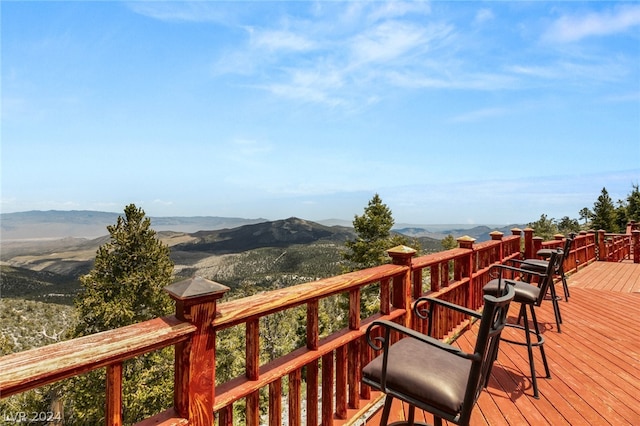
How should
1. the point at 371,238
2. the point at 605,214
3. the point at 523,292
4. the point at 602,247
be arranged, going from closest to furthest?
the point at 523,292
the point at 602,247
the point at 371,238
the point at 605,214

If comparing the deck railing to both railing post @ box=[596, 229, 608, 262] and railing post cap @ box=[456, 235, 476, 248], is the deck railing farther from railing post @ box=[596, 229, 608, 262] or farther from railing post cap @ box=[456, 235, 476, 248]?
railing post @ box=[596, 229, 608, 262]

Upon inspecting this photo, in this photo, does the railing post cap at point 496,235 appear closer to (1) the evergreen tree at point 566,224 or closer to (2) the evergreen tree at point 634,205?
(2) the evergreen tree at point 634,205

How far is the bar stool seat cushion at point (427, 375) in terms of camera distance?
5.40ft

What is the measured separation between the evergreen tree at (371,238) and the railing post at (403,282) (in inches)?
925

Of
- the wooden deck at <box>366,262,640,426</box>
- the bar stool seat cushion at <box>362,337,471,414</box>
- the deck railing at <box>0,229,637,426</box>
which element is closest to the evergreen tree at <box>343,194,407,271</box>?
the wooden deck at <box>366,262,640,426</box>

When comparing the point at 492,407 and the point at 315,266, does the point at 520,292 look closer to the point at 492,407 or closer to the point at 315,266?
the point at 492,407

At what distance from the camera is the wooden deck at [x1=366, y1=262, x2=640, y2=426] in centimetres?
284

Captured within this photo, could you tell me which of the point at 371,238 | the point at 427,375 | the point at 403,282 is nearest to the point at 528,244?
the point at 403,282

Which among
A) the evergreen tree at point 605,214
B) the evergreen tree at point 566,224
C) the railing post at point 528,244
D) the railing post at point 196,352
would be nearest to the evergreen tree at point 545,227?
the evergreen tree at point 566,224

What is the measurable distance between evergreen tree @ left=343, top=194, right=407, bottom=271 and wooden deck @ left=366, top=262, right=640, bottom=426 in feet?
68.8

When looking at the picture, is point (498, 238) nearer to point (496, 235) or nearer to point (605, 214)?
point (496, 235)

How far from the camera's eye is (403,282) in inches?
126

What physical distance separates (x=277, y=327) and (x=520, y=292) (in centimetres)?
4173

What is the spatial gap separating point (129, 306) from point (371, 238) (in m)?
17.9
